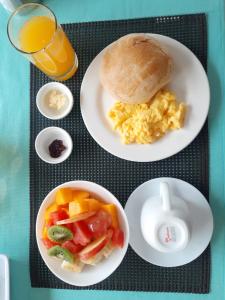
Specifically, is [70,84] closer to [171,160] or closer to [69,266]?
[171,160]

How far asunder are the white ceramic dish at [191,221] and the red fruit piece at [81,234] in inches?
4.6

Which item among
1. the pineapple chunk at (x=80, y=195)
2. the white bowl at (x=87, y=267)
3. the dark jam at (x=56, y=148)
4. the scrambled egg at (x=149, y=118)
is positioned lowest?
the white bowl at (x=87, y=267)

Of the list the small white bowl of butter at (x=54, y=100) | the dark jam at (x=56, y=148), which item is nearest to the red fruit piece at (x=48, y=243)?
the dark jam at (x=56, y=148)

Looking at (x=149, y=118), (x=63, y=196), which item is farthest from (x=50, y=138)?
(x=149, y=118)

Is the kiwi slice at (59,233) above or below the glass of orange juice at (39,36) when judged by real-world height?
below

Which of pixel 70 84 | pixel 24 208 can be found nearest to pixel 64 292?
pixel 24 208

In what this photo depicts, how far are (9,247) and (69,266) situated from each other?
0.21 m

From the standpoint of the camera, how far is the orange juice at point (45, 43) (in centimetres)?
98

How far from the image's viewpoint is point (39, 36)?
1003 mm

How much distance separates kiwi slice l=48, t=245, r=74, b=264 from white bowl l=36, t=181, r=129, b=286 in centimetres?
4

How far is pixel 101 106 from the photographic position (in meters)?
1.09

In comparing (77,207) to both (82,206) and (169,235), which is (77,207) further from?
(169,235)

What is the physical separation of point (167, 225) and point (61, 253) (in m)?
0.28

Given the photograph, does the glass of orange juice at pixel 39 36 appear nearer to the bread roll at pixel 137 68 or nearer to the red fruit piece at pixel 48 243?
the bread roll at pixel 137 68
